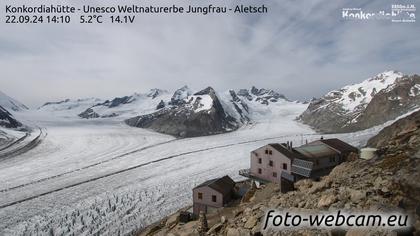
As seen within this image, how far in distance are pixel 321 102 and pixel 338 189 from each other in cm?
15496

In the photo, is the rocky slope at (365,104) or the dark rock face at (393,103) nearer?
the dark rock face at (393,103)

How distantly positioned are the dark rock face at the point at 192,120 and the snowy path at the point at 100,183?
40.1 meters

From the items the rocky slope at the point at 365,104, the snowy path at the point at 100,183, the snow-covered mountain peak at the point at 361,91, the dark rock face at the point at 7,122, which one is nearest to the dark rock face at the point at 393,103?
the rocky slope at the point at 365,104

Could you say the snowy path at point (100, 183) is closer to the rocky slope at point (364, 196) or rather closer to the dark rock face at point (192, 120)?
the rocky slope at point (364, 196)

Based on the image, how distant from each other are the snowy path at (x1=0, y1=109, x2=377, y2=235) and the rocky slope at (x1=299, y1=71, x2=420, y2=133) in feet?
186

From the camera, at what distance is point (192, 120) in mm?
133375

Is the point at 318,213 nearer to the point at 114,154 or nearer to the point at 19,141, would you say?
the point at 114,154

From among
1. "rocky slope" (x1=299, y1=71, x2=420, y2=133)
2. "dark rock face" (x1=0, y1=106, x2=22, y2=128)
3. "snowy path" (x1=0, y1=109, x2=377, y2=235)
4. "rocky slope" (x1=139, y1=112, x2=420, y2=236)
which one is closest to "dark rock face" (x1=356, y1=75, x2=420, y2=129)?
"rocky slope" (x1=299, y1=71, x2=420, y2=133)

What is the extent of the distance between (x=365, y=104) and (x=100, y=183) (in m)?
112

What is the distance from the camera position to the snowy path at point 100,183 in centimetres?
3606

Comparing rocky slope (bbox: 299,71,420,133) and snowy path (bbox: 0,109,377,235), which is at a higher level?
rocky slope (bbox: 299,71,420,133)

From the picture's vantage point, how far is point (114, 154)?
74.7 meters

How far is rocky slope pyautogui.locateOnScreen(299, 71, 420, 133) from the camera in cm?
11056

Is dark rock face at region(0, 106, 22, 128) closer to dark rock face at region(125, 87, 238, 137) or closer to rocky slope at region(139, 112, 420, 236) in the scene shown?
dark rock face at region(125, 87, 238, 137)
